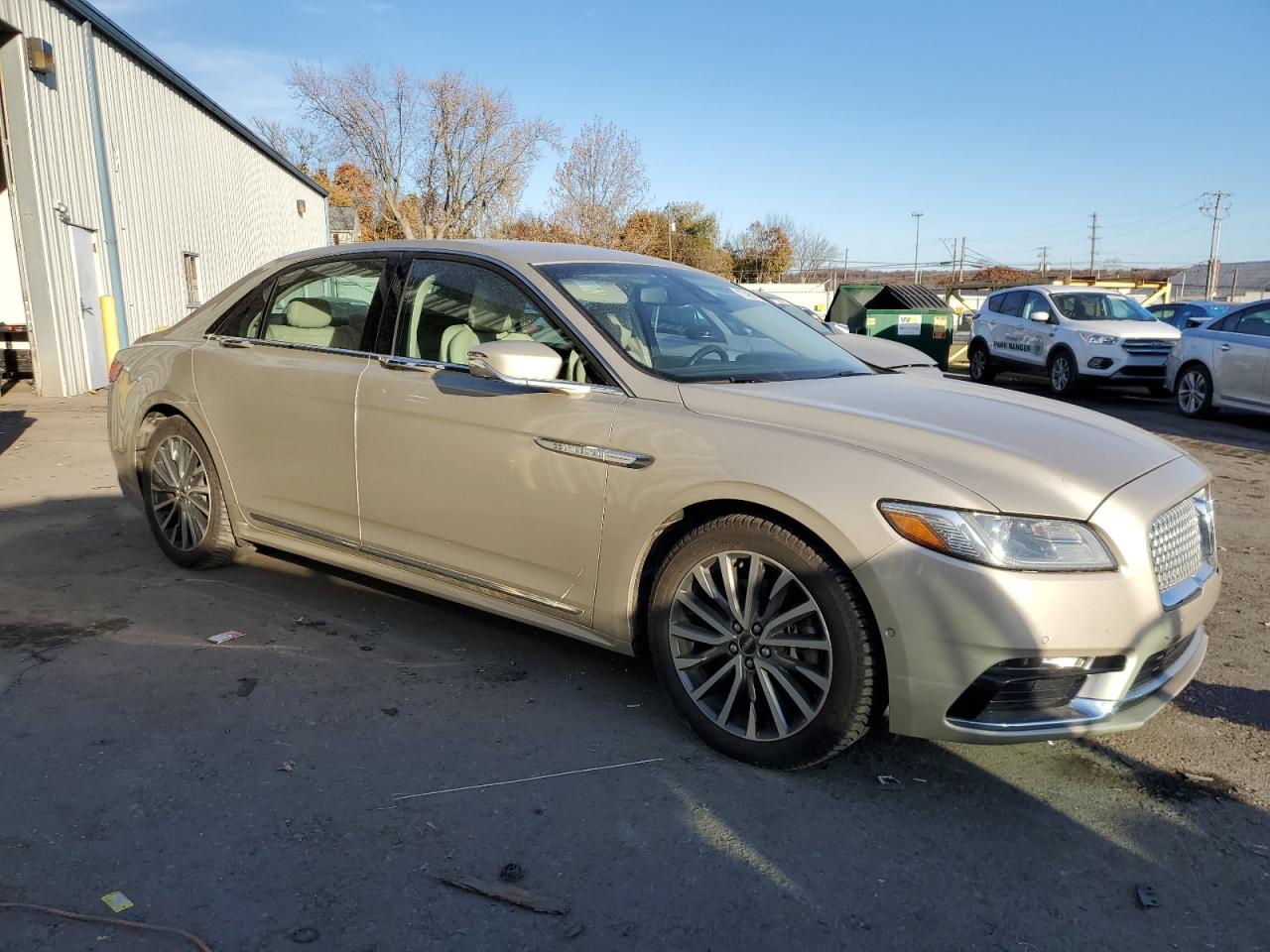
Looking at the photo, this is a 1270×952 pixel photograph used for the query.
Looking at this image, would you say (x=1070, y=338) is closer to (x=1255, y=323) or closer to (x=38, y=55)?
(x=1255, y=323)

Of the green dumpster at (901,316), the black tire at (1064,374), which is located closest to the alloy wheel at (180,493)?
the black tire at (1064,374)

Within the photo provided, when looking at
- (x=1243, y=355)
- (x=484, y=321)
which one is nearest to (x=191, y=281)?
(x=484, y=321)

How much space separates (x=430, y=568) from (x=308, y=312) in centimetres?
145

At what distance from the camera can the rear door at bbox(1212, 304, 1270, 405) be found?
1104 cm

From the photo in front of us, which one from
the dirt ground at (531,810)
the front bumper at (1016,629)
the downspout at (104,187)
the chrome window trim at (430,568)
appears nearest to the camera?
the dirt ground at (531,810)

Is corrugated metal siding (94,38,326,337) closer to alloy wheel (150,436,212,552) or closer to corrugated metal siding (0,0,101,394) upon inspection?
corrugated metal siding (0,0,101,394)

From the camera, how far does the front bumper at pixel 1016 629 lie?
2.59 m

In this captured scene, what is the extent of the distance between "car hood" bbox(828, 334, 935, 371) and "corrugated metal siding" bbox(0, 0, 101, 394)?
11554 mm

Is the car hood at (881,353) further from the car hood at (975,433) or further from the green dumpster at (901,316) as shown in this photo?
the green dumpster at (901,316)

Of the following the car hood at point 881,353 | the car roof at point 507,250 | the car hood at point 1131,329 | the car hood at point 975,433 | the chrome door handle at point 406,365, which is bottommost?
the car hood at point 1131,329

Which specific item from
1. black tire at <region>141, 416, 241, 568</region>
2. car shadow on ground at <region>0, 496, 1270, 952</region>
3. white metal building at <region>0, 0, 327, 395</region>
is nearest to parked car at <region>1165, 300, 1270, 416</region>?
car shadow on ground at <region>0, 496, 1270, 952</region>

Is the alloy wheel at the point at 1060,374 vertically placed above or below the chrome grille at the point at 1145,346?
below

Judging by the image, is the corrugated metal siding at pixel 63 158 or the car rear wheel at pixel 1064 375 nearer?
the corrugated metal siding at pixel 63 158

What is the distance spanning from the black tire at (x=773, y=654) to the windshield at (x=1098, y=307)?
14.1 metres
